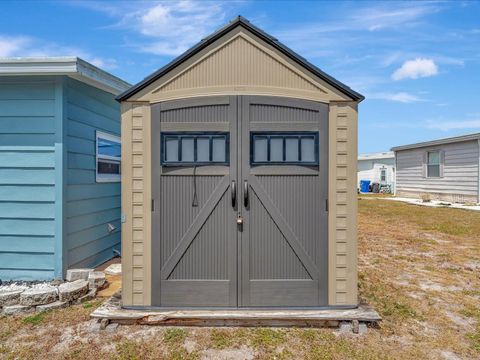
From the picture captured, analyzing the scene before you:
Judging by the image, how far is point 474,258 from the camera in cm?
531

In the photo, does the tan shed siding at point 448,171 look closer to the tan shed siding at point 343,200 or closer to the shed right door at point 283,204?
the tan shed siding at point 343,200

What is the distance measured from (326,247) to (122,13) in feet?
19.6

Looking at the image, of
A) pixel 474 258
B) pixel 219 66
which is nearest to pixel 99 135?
pixel 219 66

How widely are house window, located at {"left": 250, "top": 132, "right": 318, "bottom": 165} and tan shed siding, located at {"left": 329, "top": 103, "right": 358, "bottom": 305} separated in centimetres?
20

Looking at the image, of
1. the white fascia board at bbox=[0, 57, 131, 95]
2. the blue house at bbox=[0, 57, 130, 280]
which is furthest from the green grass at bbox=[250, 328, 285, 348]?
the white fascia board at bbox=[0, 57, 131, 95]

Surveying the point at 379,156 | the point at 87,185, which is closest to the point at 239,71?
the point at 87,185

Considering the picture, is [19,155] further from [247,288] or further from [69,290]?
[247,288]

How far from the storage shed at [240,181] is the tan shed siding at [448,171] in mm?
12350

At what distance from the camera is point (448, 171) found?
1323 centimetres

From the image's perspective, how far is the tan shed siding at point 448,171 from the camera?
39.7ft

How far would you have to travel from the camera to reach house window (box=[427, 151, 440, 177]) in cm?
1384

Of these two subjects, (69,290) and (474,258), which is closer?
(69,290)

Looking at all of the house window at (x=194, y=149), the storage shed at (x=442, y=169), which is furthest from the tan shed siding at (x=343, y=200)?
the storage shed at (x=442, y=169)

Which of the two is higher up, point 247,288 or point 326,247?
point 326,247
